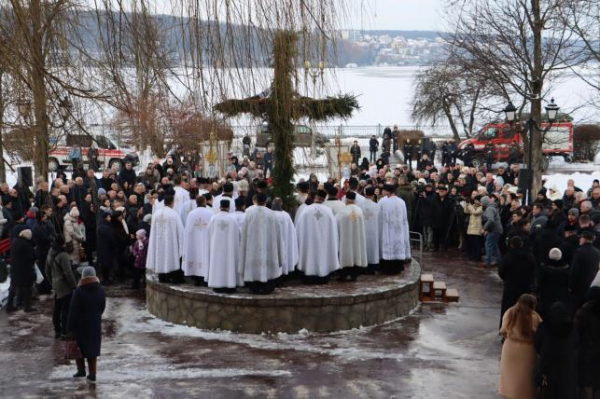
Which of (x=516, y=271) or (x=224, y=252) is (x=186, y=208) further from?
(x=516, y=271)

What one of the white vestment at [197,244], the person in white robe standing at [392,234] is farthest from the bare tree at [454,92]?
the white vestment at [197,244]

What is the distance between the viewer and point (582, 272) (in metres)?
10.9

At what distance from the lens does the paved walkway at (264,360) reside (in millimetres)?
9766

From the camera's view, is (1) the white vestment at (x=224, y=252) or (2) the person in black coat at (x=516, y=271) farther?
(1) the white vestment at (x=224, y=252)

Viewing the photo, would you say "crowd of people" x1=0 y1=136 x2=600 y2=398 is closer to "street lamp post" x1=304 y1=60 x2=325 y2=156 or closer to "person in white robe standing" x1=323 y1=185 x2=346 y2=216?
"person in white robe standing" x1=323 y1=185 x2=346 y2=216

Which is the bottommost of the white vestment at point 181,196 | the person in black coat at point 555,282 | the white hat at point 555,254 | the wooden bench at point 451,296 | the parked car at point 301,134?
the wooden bench at point 451,296

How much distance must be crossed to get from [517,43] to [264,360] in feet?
52.0

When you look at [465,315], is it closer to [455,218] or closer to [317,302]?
[317,302]

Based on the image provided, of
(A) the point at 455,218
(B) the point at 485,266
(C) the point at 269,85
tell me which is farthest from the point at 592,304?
(A) the point at 455,218

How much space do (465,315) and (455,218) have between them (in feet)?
18.1

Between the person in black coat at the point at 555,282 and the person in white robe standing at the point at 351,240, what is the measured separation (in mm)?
3160

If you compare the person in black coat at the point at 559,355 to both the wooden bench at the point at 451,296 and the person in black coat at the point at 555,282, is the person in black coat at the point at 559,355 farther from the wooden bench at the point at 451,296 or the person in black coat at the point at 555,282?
the wooden bench at the point at 451,296

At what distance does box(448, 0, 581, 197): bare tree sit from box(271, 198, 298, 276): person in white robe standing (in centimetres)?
1068

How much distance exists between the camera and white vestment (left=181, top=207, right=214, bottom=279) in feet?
41.7
